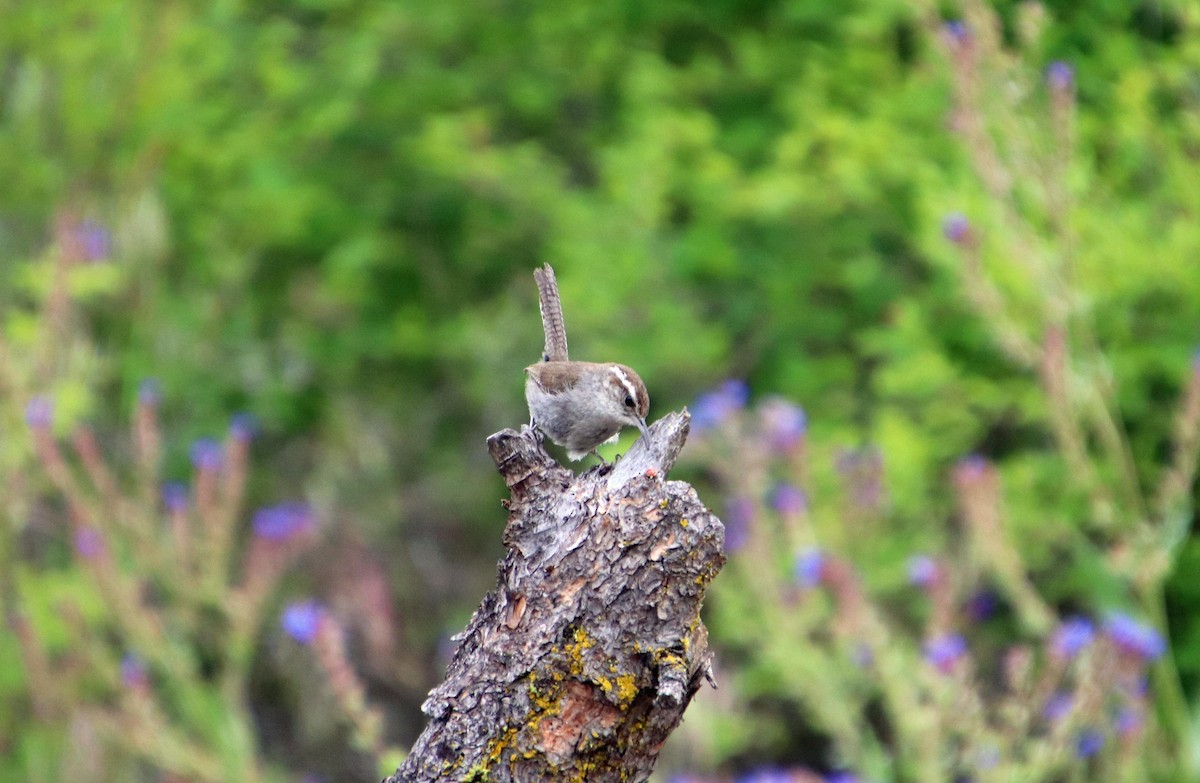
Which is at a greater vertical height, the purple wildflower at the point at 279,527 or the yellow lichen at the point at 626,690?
the purple wildflower at the point at 279,527

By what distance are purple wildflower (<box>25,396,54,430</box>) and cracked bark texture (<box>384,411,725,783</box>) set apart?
3502mm

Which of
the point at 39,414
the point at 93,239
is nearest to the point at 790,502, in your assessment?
the point at 39,414

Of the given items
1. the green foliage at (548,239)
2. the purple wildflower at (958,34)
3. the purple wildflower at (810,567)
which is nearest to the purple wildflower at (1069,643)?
the purple wildflower at (810,567)

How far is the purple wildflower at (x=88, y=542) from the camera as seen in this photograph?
4.82 meters

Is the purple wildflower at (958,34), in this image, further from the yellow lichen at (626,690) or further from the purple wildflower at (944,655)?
the yellow lichen at (626,690)

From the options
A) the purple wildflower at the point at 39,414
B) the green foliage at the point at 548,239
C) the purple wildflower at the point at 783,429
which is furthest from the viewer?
the green foliage at the point at 548,239

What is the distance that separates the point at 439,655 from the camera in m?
7.48

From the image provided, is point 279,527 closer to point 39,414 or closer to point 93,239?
point 39,414

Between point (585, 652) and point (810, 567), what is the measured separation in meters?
2.64

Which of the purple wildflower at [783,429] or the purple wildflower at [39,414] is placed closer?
the purple wildflower at [39,414]

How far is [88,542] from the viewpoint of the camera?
→ 493 cm

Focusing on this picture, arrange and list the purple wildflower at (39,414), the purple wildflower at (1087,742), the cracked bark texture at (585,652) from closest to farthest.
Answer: the cracked bark texture at (585,652)
the purple wildflower at (1087,742)
the purple wildflower at (39,414)

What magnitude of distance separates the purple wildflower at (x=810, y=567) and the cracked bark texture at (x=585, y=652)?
2504mm

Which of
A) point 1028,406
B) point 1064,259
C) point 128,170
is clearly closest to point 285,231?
point 128,170
